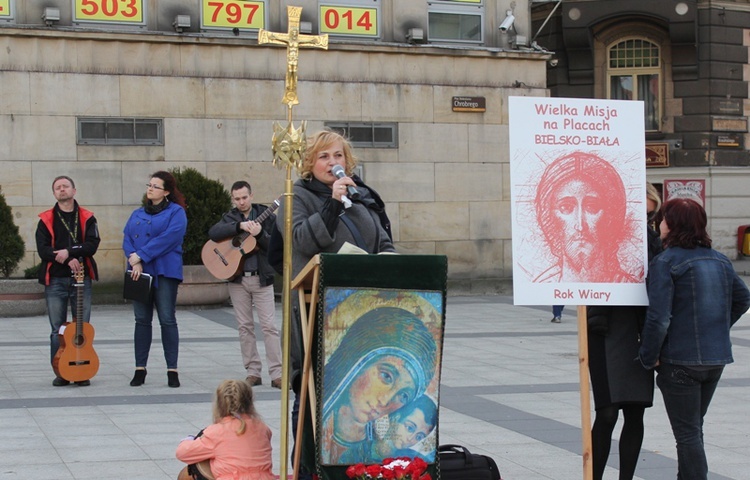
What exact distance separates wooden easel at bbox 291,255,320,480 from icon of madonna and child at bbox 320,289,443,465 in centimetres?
10

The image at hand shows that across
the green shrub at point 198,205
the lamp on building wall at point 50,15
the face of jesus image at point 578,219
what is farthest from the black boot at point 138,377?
the lamp on building wall at point 50,15

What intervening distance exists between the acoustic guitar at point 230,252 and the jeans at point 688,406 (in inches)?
199

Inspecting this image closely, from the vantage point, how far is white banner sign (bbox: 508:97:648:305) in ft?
19.8

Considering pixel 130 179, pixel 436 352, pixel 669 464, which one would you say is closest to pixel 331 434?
pixel 436 352

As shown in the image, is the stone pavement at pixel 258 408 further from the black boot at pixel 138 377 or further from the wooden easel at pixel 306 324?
the wooden easel at pixel 306 324

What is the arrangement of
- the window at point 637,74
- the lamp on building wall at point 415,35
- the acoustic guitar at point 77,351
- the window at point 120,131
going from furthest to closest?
the window at point 637,74 < the lamp on building wall at point 415,35 < the window at point 120,131 < the acoustic guitar at point 77,351

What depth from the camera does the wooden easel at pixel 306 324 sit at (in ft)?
17.0

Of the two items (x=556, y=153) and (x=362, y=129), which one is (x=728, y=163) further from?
(x=556, y=153)

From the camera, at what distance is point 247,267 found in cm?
1048

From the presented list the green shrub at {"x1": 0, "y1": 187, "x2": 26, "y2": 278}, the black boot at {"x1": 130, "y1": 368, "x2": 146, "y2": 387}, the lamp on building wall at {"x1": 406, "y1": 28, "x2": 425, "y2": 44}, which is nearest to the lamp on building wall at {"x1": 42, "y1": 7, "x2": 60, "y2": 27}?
the green shrub at {"x1": 0, "y1": 187, "x2": 26, "y2": 278}

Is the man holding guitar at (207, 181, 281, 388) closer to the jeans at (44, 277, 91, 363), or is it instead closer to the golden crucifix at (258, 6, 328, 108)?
the jeans at (44, 277, 91, 363)

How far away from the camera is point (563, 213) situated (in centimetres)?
614

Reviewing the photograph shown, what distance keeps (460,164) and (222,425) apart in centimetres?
1477

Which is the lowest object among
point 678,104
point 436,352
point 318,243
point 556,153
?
point 436,352
